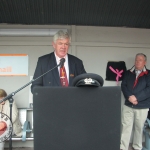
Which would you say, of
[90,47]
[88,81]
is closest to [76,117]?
[88,81]

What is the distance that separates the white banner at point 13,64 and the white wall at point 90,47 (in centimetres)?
8

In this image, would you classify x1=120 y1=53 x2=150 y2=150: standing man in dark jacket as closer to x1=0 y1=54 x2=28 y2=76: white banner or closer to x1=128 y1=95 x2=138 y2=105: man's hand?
x1=128 y1=95 x2=138 y2=105: man's hand

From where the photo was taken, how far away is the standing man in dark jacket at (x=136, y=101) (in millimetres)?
3714

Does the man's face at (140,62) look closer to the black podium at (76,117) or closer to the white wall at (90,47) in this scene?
the white wall at (90,47)

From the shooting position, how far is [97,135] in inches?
58.8

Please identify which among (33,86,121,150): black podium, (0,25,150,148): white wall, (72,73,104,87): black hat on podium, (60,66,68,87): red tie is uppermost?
(0,25,150,148): white wall

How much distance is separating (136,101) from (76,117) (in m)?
2.44

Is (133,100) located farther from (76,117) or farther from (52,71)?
(76,117)

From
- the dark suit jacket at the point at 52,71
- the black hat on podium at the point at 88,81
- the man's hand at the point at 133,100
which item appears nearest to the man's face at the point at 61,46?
the dark suit jacket at the point at 52,71

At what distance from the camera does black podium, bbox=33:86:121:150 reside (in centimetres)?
148

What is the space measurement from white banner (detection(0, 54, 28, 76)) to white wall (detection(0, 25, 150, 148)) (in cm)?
8

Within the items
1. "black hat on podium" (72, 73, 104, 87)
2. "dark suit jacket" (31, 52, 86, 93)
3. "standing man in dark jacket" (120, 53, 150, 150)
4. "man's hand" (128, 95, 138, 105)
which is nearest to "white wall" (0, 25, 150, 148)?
"standing man in dark jacket" (120, 53, 150, 150)

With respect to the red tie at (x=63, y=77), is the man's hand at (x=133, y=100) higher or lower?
lower

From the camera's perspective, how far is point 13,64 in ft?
13.3
